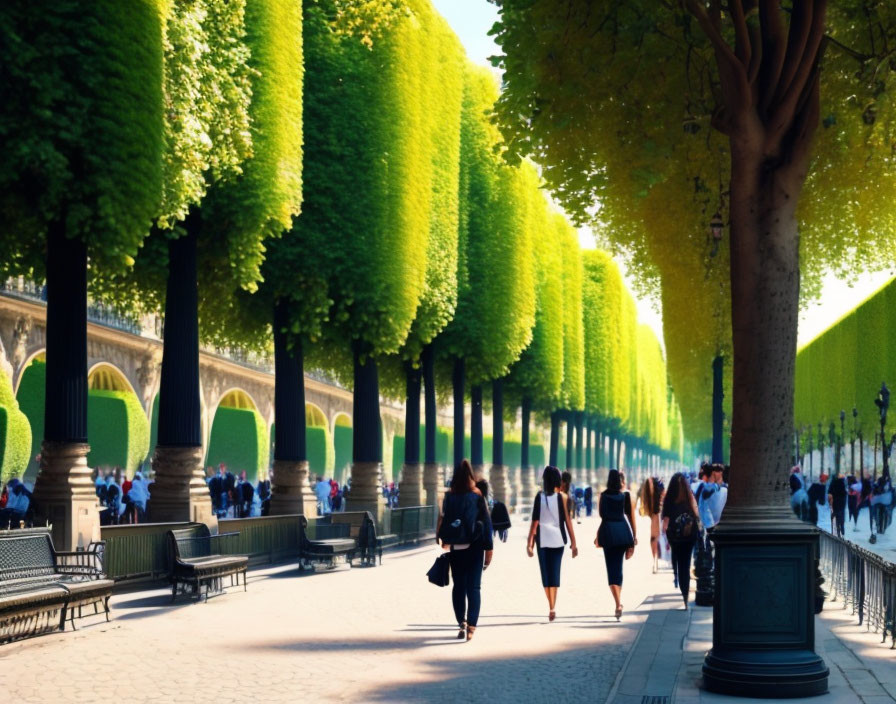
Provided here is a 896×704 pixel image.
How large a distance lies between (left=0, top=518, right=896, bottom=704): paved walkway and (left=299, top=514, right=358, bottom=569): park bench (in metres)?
3.94

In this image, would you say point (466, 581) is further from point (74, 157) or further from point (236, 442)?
point (236, 442)

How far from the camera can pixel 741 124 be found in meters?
11.3

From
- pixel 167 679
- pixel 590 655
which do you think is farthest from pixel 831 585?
pixel 167 679

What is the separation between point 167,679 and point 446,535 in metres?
3.63

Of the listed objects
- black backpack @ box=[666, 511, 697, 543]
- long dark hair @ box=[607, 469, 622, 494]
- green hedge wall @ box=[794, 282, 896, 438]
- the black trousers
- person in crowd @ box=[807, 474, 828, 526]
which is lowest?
person in crowd @ box=[807, 474, 828, 526]

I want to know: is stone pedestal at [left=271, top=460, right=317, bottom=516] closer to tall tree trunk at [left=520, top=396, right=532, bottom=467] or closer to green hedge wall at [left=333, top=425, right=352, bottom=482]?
tall tree trunk at [left=520, top=396, right=532, bottom=467]

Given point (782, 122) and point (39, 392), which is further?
point (39, 392)

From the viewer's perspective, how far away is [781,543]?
34.2 feet

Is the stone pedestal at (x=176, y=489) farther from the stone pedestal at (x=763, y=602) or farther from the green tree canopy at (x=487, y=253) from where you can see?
the green tree canopy at (x=487, y=253)

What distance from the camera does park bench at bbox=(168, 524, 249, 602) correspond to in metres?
18.0

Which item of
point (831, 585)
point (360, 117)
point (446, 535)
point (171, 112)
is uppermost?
point (360, 117)

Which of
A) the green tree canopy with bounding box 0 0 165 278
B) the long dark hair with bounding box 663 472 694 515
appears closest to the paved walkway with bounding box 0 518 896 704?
the long dark hair with bounding box 663 472 694 515

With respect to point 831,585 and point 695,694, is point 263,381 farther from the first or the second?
point 695,694

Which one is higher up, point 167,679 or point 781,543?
point 781,543
